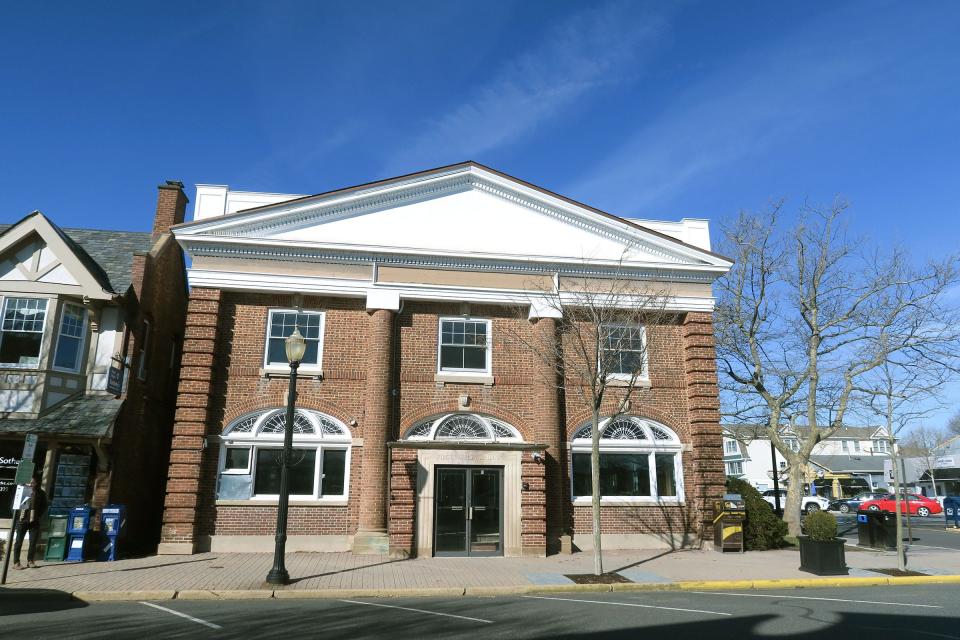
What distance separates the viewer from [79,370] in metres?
16.5

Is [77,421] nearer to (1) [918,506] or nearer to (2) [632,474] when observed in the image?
(2) [632,474]

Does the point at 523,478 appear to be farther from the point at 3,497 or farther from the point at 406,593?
the point at 3,497

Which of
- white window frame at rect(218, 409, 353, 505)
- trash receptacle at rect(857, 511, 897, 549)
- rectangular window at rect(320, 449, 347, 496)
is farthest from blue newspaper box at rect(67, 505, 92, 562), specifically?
trash receptacle at rect(857, 511, 897, 549)

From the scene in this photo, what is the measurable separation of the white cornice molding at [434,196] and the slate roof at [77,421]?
4823 millimetres

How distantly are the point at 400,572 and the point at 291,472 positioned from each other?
4.66m

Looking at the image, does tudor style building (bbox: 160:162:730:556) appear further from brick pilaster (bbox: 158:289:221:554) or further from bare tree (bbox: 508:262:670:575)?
bare tree (bbox: 508:262:670:575)

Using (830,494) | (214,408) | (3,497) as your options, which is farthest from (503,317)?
(830,494)

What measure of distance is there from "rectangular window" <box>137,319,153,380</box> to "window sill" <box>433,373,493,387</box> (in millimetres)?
7713

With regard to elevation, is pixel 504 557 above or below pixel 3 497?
below

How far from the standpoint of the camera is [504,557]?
54.2 ft

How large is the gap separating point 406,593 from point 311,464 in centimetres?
617

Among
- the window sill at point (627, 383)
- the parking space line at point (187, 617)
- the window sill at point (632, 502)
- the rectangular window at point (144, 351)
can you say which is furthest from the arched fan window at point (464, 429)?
the parking space line at point (187, 617)

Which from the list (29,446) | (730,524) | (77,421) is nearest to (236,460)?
(77,421)

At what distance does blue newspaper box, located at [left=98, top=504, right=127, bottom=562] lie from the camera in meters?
14.9
